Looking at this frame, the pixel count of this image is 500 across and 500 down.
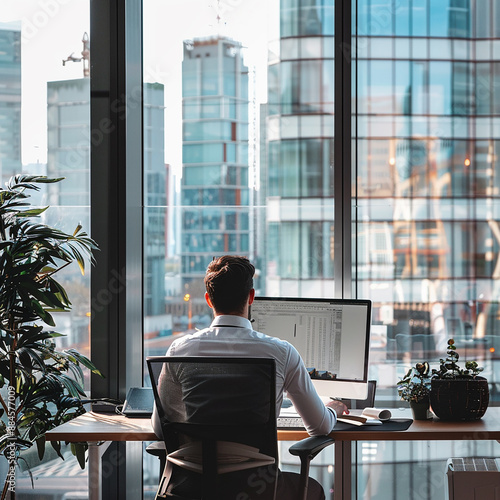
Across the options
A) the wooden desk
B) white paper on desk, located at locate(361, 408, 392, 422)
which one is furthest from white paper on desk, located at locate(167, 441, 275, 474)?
white paper on desk, located at locate(361, 408, 392, 422)

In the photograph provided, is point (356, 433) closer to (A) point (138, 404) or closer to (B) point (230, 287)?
(B) point (230, 287)

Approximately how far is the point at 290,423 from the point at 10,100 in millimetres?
2099

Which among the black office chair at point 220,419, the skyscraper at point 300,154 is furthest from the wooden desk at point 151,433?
the skyscraper at point 300,154

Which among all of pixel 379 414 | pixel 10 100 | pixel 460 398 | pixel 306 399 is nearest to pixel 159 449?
pixel 306 399

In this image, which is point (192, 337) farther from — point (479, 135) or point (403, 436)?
point (479, 135)

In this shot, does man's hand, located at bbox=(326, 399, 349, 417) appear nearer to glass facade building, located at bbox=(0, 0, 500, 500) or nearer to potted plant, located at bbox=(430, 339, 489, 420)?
potted plant, located at bbox=(430, 339, 489, 420)

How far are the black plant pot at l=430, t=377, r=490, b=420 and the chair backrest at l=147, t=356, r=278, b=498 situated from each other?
34.2 inches

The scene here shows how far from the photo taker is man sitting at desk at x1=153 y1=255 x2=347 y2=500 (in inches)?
82.4

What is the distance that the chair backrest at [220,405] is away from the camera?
6.36ft

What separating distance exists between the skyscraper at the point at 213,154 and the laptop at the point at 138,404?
653 mm

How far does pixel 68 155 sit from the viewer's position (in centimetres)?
325

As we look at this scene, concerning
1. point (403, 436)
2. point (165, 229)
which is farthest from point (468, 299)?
point (165, 229)

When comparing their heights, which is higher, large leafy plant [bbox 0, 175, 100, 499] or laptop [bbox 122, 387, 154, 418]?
large leafy plant [bbox 0, 175, 100, 499]

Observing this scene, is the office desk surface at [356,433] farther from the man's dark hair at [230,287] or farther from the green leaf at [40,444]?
the man's dark hair at [230,287]
